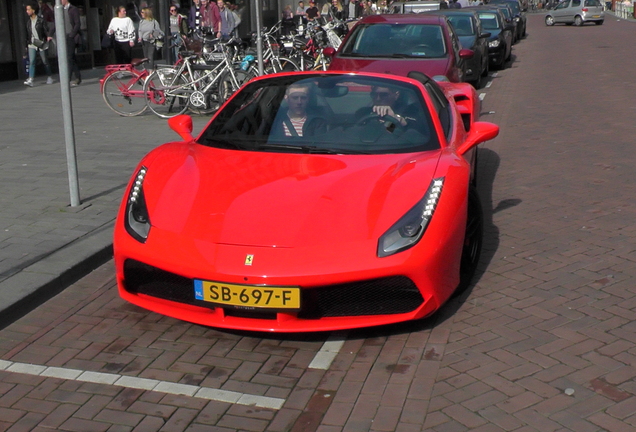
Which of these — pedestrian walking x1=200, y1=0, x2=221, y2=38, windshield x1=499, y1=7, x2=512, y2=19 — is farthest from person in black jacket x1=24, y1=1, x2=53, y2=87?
windshield x1=499, y1=7, x2=512, y2=19

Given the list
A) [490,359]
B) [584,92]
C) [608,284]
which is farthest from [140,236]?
[584,92]

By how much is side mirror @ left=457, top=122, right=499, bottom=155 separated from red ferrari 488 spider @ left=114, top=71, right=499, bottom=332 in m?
0.02

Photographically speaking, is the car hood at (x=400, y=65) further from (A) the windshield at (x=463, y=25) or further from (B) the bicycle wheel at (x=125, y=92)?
(A) the windshield at (x=463, y=25)

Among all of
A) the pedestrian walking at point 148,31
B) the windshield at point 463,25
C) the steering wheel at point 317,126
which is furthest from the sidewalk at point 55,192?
the windshield at point 463,25

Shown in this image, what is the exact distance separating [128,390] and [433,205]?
1768 millimetres

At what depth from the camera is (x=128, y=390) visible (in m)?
3.75

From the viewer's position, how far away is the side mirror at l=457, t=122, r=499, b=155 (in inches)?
210

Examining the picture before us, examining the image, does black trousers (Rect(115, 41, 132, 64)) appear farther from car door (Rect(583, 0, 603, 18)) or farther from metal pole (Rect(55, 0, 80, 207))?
car door (Rect(583, 0, 603, 18))

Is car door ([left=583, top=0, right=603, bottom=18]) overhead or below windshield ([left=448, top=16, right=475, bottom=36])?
below

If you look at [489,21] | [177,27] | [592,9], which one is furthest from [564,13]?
[177,27]

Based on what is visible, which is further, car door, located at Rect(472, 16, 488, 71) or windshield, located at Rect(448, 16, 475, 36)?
windshield, located at Rect(448, 16, 475, 36)

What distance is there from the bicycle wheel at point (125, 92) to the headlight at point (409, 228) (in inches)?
341

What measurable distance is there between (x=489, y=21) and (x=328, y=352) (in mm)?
19116

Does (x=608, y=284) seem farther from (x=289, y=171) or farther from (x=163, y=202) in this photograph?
(x=163, y=202)
